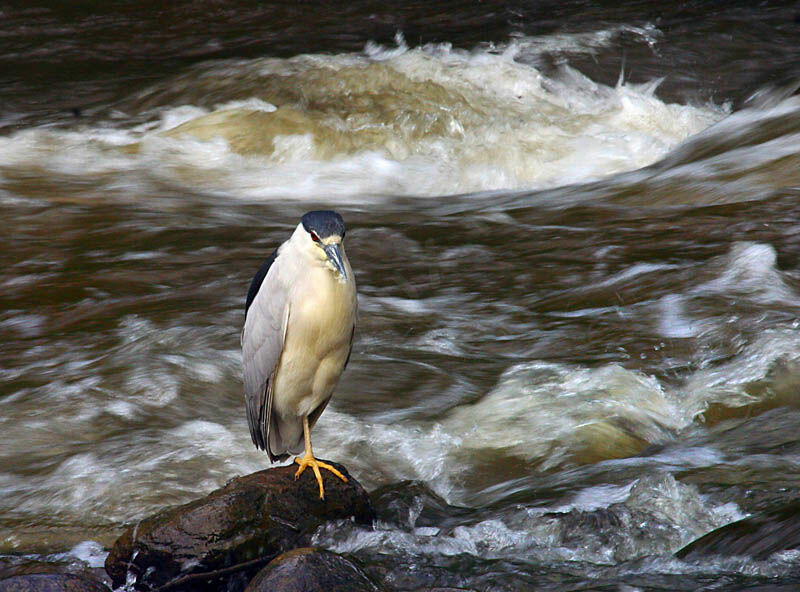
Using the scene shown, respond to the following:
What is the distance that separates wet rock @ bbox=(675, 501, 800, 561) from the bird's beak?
147 centimetres

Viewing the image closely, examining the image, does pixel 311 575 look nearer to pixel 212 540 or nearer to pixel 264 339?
pixel 212 540

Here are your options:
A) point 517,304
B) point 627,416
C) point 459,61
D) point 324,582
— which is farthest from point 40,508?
point 459,61

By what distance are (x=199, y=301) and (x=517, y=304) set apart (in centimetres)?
204

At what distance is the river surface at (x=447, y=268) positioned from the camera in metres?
4.01

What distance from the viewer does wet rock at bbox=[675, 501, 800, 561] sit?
318 centimetres

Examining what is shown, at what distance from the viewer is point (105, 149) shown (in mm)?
10797

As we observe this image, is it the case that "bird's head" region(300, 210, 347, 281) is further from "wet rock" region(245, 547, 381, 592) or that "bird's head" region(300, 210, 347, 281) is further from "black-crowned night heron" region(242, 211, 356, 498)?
"wet rock" region(245, 547, 381, 592)

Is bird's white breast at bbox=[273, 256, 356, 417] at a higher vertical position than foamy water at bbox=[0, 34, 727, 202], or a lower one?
higher

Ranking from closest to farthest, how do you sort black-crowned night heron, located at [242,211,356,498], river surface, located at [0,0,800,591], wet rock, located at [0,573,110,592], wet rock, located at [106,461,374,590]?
wet rock, located at [0,573,110,592]
wet rock, located at [106,461,374,590]
black-crowned night heron, located at [242,211,356,498]
river surface, located at [0,0,800,591]

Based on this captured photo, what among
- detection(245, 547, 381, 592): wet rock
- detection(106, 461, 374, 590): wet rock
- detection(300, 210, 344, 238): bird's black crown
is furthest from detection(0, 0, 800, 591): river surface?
detection(300, 210, 344, 238): bird's black crown

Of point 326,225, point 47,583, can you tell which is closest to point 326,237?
point 326,225

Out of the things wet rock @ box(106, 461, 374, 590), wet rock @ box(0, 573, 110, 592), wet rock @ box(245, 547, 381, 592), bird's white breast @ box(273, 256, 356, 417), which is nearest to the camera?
wet rock @ box(245, 547, 381, 592)

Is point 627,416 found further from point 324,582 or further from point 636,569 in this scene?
point 324,582

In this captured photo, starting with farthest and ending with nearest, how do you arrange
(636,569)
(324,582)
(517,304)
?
(517,304) < (636,569) < (324,582)
